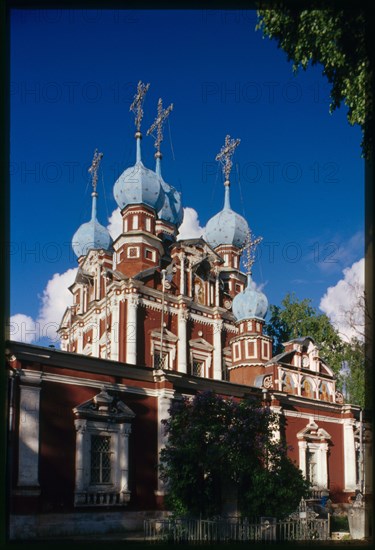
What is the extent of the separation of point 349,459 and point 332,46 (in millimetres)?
21692

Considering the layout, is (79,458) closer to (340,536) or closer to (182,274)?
(340,536)

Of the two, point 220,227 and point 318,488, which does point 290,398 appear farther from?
point 220,227

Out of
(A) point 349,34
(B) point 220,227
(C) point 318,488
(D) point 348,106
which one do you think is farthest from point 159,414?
(B) point 220,227

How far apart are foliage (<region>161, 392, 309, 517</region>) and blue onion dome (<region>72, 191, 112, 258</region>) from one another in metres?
20.1

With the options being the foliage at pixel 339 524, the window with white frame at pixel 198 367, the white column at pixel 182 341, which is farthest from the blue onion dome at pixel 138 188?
the foliage at pixel 339 524

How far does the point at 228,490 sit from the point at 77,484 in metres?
4.27

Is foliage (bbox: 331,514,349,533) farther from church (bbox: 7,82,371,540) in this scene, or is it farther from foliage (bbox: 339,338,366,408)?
foliage (bbox: 339,338,366,408)

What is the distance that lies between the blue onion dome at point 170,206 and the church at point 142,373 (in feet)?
0.29

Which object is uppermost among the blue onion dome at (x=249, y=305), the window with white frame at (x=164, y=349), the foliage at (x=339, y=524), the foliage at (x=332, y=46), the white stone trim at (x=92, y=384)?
the foliage at (x=332, y=46)

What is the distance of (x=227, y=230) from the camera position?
37812 mm

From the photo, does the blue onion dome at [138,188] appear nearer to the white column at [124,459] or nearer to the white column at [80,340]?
the white column at [80,340]

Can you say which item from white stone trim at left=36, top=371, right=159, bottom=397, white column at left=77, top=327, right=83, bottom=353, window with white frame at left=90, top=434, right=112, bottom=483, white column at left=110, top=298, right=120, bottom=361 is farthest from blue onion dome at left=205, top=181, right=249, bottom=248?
window with white frame at left=90, top=434, right=112, bottom=483

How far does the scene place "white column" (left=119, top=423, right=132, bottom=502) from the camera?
19703 millimetres

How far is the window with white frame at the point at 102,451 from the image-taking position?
18.9 m
